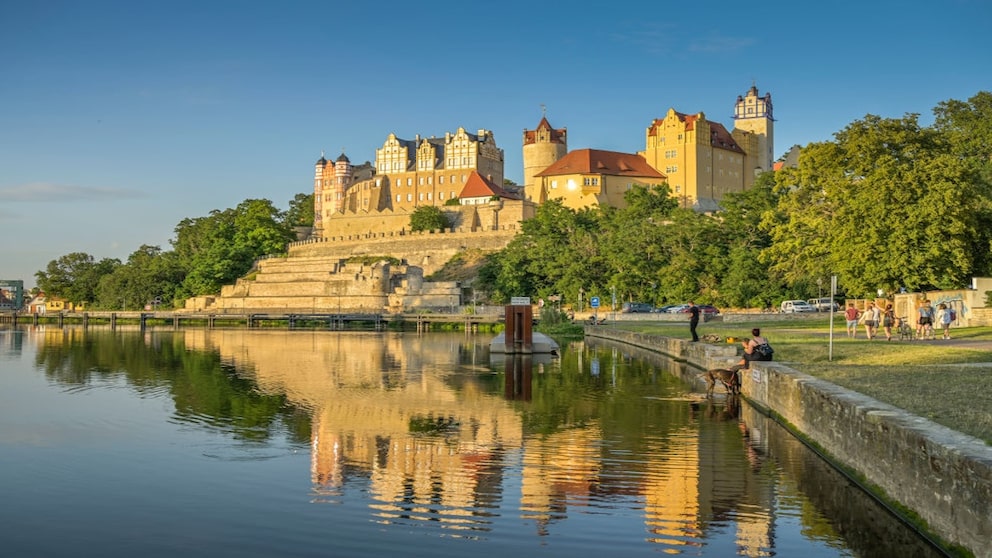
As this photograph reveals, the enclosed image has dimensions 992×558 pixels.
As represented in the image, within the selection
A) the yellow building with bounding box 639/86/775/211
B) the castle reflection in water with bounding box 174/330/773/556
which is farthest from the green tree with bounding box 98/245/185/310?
the castle reflection in water with bounding box 174/330/773/556

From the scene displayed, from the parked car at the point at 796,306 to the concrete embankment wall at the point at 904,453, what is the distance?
3912 centimetres

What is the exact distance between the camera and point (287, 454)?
13992 mm

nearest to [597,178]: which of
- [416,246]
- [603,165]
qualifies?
[603,165]

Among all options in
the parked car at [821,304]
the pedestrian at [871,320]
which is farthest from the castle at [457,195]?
the pedestrian at [871,320]

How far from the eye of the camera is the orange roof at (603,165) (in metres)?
101

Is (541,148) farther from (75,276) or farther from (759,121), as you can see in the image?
(75,276)

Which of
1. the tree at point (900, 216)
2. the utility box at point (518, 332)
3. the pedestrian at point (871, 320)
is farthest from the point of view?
the utility box at point (518, 332)

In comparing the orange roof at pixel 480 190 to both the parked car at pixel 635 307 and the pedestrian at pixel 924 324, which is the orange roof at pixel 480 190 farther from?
the pedestrian at pixel 924 324

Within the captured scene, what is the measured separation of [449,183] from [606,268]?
183ft

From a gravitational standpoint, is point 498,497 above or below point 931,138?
below

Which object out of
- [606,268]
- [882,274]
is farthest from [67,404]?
[606,268]

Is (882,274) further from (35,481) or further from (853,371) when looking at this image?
(35,481)

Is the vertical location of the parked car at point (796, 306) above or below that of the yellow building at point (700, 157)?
below

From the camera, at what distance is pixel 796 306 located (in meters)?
54.6
